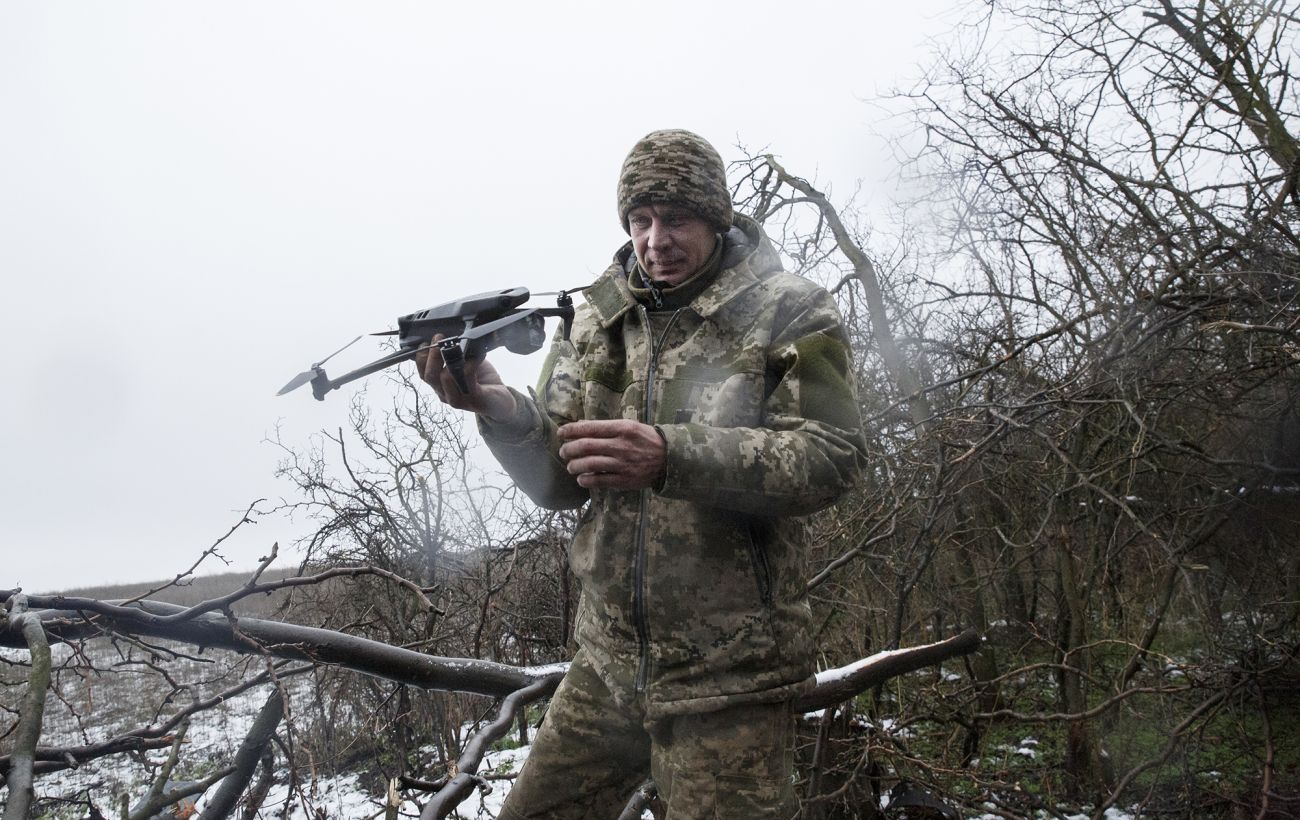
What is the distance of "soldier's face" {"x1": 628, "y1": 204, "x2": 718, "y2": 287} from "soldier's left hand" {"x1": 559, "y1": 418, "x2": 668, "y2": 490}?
514mm

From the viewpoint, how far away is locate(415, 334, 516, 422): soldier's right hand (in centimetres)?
160

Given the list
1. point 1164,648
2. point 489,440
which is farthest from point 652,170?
point 1164,648

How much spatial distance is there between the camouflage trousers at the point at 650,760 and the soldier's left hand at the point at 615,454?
1.89 ft

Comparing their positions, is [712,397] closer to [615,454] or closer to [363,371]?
[615,454]

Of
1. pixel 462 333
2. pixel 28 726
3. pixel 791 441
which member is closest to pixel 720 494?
pixel 791 441

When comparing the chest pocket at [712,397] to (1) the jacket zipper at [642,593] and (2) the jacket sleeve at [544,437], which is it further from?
(2) the jacket sleeve at [544,437]

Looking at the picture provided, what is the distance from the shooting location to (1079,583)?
623 cm

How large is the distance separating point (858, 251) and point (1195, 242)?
2.26 metres

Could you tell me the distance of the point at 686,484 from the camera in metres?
1.56

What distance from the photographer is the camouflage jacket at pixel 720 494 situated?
5.49ft

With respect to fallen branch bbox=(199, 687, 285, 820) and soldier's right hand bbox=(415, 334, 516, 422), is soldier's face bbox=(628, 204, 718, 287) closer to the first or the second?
soldier's right hand bbox=(415, 334, 516, 422)

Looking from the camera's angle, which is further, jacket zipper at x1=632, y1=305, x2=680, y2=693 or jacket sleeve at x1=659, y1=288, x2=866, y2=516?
jacket zipper at x1=632, y1=305, x2=680, y2=693

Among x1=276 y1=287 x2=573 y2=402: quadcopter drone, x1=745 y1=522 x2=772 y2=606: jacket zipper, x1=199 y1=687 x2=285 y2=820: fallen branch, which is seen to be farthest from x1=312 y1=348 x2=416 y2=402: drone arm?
x1=199 y1=687 x2=285 y2=820: fallen branch

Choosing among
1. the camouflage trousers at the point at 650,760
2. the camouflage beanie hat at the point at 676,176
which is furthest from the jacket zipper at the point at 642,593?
the camouflage beanie hat at the point at 676,176
